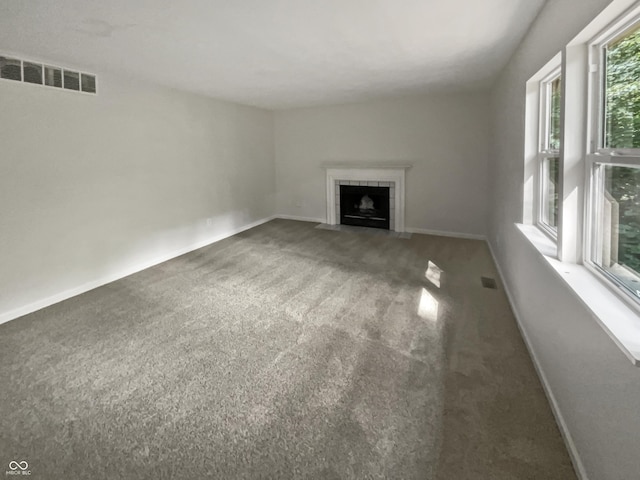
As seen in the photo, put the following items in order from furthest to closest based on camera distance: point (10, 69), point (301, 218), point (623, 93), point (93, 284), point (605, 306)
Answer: point (301, 218)
point (93, 284)
point (10, 69)
point (623, 93)
point (605, 306)

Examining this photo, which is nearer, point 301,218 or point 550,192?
point 550,192

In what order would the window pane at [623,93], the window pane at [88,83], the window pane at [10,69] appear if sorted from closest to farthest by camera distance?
the window pane at [623,93] → the window pane at [10,69] → the window pane at [88,83]

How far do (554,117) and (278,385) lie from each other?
8.77 ft

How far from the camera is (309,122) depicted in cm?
634

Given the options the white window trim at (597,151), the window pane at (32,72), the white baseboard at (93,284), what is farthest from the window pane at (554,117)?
the white baseboard at (93,284)

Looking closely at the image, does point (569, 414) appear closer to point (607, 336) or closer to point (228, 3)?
point (607, 336)

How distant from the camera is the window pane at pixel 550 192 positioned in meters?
2.40

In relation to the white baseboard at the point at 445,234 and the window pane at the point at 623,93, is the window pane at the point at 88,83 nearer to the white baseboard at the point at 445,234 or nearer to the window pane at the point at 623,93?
the window pane at the point at 623,93

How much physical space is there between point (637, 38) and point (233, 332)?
2.81 meters

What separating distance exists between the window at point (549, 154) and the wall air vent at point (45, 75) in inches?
164

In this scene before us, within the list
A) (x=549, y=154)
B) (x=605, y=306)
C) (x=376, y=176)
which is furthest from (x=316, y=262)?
(x=605, y=306)

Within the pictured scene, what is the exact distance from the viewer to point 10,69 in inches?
112

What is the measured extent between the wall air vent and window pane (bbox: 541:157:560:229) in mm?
4287

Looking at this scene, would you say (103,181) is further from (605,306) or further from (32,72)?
(605,306)
